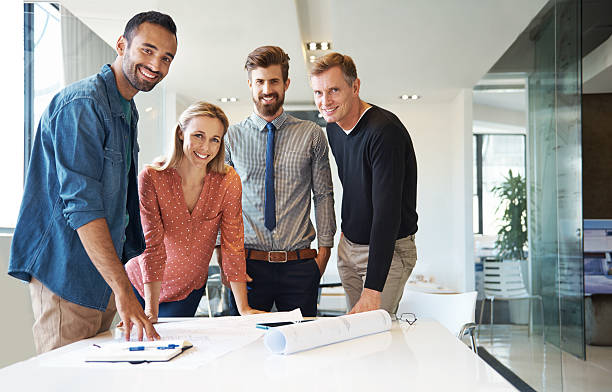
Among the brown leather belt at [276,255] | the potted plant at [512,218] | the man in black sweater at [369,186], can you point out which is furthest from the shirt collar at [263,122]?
the potted plant at [512,218]

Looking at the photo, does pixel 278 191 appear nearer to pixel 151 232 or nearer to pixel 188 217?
pixel 188 217

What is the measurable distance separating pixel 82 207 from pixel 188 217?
0.54m

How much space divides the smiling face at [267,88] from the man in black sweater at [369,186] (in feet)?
0.74

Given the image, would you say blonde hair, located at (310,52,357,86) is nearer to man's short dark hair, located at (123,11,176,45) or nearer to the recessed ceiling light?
man's short dark hair, located at (123,11,176,45)

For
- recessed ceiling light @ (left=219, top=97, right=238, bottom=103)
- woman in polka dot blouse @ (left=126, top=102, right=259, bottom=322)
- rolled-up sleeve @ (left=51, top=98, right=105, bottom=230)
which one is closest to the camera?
rolled-up sleeve @ (left=51, top=98, right=105, bottom=230)

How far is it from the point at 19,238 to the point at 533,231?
15.8 feet

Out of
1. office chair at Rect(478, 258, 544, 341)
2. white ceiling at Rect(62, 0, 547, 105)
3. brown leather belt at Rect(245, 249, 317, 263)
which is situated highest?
white ceiling at Rect(62, 0, 547, 105)

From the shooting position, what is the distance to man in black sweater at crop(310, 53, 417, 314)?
183 cm

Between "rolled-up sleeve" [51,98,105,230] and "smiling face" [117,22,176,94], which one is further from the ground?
"smiling face" [117,22,176,94]

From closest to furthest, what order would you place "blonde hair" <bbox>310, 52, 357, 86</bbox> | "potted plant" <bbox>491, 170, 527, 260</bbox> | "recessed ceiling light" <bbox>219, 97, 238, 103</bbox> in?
"blonde hair" <bbox>310, 52, 357, 86</bbox>, "potted plant" <bbox>491, 170, 527, 260</bbox>, "recessed ceiling light" <bbox>219, 97, 238, 103</bbox>

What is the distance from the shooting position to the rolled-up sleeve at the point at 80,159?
54.4 inches

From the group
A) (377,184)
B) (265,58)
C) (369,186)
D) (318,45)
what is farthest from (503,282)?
(265,58)

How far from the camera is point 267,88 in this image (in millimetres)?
2203

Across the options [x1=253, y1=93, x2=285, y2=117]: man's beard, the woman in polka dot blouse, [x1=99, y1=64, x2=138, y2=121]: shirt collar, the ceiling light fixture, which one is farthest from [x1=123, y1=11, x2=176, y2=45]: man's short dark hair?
the ceiling light fixture
